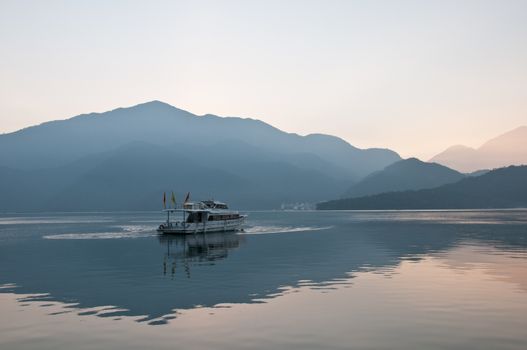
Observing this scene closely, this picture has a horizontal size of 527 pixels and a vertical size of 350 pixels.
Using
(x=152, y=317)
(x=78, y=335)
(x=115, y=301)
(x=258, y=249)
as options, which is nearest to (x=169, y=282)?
(x=115, y=301)

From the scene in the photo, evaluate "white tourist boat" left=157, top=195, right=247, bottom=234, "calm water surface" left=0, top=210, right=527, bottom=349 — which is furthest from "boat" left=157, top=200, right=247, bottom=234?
"calm water surface" left=0, top=210, right=527, bottom=349

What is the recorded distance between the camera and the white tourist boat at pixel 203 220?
12800 cm

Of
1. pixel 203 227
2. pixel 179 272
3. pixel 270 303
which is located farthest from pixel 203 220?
pixel 270 303

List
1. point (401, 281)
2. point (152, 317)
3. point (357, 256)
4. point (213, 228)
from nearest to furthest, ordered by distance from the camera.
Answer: point (152, 317) < point (401, 281) < point (357, 256) < point (213, 228)

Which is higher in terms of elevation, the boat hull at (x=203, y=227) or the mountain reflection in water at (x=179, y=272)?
the boat hull at (x=203, y=227)

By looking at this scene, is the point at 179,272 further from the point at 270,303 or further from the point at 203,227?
the point at 203,227

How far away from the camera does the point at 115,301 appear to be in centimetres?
3972

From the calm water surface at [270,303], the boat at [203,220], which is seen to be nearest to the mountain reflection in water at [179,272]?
the calm water surface at [270,303]

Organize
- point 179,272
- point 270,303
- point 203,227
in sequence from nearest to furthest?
point 270,303 < point 179,272 < point 203,227

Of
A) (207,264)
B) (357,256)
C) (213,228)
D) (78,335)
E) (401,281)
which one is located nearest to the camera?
(78,335)

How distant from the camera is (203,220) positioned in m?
137

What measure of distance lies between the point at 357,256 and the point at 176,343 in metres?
48.5

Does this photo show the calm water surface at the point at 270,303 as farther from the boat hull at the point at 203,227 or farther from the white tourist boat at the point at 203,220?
the white tourist boat at the point at 203,220

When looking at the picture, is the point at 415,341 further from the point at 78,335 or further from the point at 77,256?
the point at 77,256
